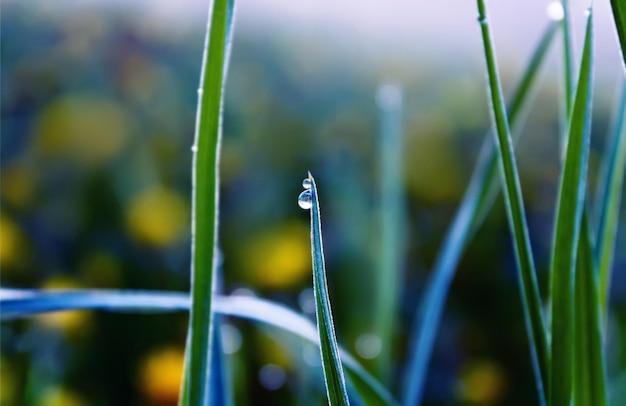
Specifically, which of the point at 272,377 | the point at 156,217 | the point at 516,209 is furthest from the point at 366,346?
the point at 516,209

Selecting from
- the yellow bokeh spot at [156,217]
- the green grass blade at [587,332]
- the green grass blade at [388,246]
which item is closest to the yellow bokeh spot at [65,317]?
the yellow bokeh spot at [156,217]

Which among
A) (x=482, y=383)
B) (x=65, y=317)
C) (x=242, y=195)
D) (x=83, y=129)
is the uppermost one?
(x=83, y=129)

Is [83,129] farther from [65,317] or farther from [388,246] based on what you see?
[388,246]

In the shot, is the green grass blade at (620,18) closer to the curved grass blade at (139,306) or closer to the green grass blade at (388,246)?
the curved grass blade at (139,306)

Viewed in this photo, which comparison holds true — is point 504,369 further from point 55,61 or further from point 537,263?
point 55,61

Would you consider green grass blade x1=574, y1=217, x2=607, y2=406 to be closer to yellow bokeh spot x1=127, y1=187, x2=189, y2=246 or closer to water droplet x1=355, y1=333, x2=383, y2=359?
water droplet x1=355, y1=333, x2=383, y2=359

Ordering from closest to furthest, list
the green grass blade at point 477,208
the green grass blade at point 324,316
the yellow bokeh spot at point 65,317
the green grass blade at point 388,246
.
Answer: the green grass blade at point 324,316 < the green grass blade at point 477,208 < the green grass blade at point 388,246 < the yellow bokeh spot at point 65,317
